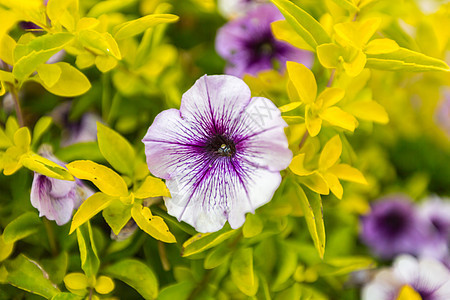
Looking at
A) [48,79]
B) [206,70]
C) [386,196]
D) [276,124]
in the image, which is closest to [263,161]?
Answer: [276,124]

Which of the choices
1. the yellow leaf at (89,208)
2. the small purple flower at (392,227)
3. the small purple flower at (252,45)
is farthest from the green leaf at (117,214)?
the small purple flower at (392,227)

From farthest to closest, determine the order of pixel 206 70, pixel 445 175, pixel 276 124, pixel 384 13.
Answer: pixel 445 175 < pixel 206 70 < pixel 384 13 < pixel 276 124

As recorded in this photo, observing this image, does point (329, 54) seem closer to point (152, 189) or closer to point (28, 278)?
point (152, 189)

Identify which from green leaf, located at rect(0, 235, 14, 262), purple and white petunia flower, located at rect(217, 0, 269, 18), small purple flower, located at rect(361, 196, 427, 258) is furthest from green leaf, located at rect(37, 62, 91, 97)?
small purple flower, located at rect(361, 196, 427, 258)

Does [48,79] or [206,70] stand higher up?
[48,79]

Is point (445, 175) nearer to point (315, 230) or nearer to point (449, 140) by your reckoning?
point (449, 140)

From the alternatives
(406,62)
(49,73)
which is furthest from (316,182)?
(49,73)

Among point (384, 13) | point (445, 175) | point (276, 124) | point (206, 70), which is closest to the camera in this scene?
point (276, 124)
